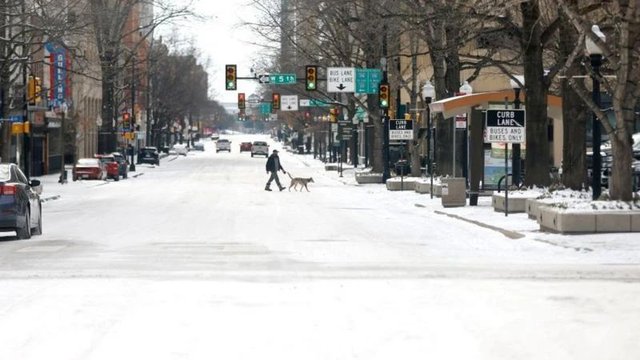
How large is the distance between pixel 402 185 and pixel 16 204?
87.6 ft

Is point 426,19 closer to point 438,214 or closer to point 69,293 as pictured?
point 438,214

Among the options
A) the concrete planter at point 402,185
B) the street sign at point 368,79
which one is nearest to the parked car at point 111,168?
the street sign at point 368,79

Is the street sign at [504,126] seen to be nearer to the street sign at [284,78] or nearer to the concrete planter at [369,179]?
the concrete planter at [369,179]

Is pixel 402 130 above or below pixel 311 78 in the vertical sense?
below

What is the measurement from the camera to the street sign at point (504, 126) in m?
27.9

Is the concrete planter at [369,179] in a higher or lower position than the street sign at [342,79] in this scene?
lower

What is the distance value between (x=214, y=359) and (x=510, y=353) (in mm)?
2328

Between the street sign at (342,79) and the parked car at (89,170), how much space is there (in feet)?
48.6

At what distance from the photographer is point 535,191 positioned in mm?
30281

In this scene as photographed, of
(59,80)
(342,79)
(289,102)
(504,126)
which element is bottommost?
(504,126)

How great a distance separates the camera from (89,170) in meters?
66.8

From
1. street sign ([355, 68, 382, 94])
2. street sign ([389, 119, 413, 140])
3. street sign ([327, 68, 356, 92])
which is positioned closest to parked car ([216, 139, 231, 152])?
street sign ([327, 68, 356, 92])

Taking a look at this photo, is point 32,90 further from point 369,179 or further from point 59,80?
point 59,80

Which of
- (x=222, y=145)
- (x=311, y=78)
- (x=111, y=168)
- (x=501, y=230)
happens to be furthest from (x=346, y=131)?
(x=222, y=145)
